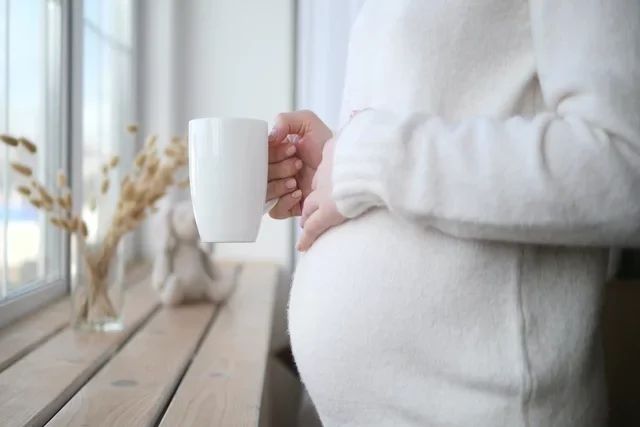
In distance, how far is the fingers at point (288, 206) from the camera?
650mm

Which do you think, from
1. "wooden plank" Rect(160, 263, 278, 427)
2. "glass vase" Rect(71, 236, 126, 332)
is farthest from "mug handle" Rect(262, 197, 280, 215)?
"glass vase" Rect(71, 236, 126, 332)

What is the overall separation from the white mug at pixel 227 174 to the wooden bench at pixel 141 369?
256mm

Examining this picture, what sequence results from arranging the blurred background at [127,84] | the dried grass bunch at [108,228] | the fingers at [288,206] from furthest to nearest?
the blurred background at [127,84] → the dried grass bunch at [108,228] → the fingers at [288,206]

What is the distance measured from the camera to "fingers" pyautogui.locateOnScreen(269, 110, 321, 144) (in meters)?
0.63

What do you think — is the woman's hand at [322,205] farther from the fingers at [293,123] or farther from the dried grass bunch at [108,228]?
the dried grass bunch at [108,228]

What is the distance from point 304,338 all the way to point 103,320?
26.8 inches

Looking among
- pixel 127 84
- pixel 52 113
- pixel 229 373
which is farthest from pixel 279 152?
pixel 127 84

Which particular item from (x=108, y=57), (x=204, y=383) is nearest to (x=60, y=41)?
(x=108, y=57)

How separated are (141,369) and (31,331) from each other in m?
0.30

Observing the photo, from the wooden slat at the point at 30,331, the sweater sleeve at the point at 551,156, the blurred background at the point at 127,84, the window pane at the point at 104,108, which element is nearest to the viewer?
the sweater sleeve at the point at 551,156

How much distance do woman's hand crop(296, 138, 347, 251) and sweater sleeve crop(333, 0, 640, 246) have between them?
6 centimetres

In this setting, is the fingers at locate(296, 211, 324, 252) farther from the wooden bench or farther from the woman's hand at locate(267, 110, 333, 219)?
the wooden bench

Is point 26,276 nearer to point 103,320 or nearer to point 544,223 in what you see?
point 103,320

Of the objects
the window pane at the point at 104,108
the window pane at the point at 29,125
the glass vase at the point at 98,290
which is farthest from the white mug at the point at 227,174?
Result: the window pane at the point at 104,108
